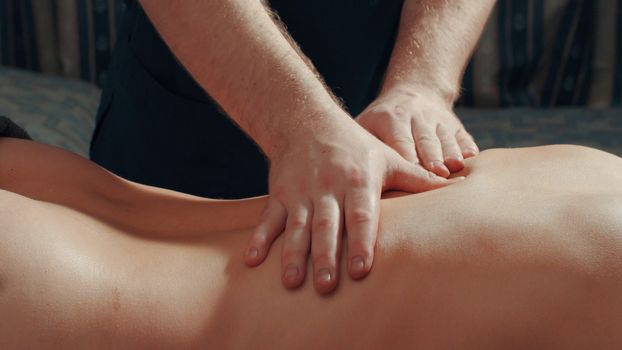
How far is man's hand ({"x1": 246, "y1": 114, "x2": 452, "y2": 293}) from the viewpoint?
104 centimetres

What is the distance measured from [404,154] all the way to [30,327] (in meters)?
0.54

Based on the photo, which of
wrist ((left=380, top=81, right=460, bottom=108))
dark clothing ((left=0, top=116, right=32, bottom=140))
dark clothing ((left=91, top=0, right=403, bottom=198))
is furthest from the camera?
dark clothing ((left=91, top=0, right=403, bottom=198))

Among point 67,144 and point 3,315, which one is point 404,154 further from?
point 67,144

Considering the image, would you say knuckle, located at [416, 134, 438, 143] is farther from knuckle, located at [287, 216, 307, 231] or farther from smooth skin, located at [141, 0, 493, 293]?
knuckle, located at [287, 216, 307, 231]

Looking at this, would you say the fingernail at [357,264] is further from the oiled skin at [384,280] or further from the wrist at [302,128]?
the wrist at [302,128]

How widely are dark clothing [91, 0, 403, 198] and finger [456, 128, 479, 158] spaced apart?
0.39 metres

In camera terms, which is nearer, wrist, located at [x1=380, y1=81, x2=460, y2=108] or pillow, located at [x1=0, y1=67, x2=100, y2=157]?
wrist, located at [x1=380, y1=81, x2=460, y2=108]

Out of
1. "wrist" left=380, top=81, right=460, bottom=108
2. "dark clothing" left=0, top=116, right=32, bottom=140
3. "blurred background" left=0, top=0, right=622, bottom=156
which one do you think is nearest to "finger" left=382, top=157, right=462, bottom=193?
"wrist" left=380, top=81, right=460, bottom=108

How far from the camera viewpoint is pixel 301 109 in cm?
125

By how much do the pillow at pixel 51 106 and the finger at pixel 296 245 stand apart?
1.47 metres

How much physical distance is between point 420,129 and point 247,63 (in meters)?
0.26

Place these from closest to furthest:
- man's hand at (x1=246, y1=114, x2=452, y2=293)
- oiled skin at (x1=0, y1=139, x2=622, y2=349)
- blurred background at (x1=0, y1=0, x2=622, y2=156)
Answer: oiled skin at (x1=0, y1=139, x2=622, y2=349) → man's hand at (x1=246, y1=114, x2=452, y2=293) → blurred background at (x1=0, y1=0, x2=622, y2=156)

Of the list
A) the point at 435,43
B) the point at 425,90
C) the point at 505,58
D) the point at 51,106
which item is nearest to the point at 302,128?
the point at 425,90

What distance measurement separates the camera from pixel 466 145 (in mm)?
1390
